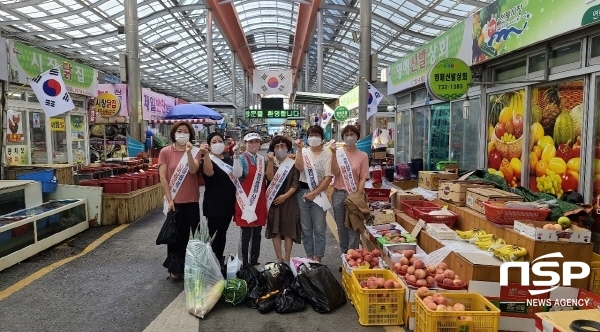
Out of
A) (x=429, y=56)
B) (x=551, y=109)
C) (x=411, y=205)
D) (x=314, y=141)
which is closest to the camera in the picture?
(x=314, y=141)

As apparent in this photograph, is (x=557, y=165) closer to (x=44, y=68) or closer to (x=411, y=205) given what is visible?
(x=411, y=205)

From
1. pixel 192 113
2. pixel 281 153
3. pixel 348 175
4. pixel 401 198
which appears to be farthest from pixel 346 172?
pixel 192 113

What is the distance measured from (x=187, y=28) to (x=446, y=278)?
26.0 meters

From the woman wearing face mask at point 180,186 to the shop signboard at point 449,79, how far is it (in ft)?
12.7

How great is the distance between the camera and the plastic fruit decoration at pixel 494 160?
7223mm

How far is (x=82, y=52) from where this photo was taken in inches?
945

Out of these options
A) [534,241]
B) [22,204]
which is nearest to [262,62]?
[22,204]

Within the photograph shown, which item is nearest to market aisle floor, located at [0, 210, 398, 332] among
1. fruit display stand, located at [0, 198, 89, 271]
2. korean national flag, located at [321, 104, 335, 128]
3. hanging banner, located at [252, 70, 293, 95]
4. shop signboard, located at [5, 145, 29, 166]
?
fruit display stand, located at [0, 198, 89, 271]

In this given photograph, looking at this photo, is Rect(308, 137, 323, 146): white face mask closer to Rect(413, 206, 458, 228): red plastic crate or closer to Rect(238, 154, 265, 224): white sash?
Rect(238, 154, 265, 224): white sash

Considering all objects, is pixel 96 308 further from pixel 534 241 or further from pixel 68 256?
pixel 534 241

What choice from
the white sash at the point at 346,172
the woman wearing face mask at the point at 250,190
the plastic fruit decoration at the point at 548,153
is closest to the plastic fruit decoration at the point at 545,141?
the plastic fruit decoration at the point at 548,153

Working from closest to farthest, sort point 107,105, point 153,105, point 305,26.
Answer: point 107,105 < point 153,105 < point 305,26

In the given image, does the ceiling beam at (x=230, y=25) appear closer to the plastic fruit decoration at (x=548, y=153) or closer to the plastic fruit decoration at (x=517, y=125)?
the plastic fruit decoration at (x=517, y=125)

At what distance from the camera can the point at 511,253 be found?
3676 mm
